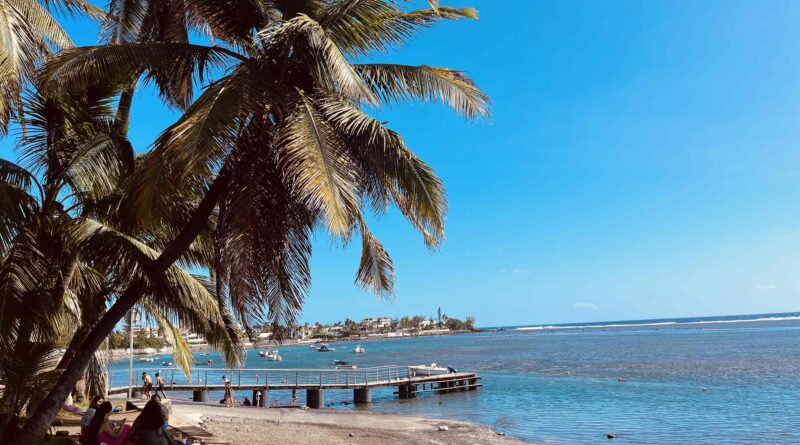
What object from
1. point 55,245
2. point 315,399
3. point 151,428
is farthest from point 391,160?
point 315,399

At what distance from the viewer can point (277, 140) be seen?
20.8 ft

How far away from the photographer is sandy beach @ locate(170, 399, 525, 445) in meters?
18.4

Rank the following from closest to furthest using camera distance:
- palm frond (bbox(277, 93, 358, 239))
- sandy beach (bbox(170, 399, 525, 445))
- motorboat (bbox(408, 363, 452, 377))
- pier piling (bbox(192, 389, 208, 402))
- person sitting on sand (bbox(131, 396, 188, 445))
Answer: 1. palm frond (bbox(277, 93, 358, 239))
2. person sitting on sand (bbox(131, 396, 188, 445))
3. sandy beach (bbox(170, 399, 525, 445))
4. pier piling (bbox(192, 389, 208, 402))
5. motorboat (bbox(408, 363, 452, 377))

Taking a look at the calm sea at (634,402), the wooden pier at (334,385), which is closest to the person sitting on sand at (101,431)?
the calm sea at (634,402)

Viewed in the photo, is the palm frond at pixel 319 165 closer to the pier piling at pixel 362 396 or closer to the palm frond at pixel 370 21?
the palm frond at pixel 370 21

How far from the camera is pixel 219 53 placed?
7223 mm

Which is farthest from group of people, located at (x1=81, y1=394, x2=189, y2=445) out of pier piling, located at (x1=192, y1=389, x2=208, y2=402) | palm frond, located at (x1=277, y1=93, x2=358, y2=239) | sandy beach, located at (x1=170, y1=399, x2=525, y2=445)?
pier piling, located at (x1=192, y1=389, x2=208, y2=402)

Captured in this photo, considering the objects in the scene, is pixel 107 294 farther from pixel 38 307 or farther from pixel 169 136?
pixel 169 136

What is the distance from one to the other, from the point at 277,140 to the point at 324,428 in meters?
18.1

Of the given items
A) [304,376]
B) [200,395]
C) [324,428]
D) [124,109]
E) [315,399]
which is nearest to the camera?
[124,109]

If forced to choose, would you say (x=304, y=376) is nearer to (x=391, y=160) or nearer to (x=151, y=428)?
(x=151, y=428)

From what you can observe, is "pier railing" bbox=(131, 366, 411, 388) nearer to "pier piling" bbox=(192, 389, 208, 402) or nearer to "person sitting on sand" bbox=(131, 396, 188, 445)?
"pier piling" bbox=(192, 389, 208, 402)

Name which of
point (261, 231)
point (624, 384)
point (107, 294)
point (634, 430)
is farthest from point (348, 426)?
point (624, 384)

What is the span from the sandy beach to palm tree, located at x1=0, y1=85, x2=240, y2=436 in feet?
27.4
